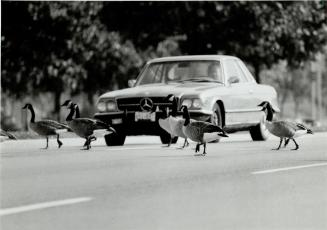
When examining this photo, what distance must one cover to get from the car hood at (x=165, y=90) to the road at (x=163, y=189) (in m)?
0.93

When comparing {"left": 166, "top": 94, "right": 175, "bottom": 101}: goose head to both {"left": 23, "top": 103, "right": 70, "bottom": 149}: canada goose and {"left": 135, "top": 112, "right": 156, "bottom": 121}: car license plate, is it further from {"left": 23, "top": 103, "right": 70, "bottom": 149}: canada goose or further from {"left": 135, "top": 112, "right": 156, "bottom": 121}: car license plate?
{"left": 23, "top": 103, "right": 70, "bottom": 149}: canada goose

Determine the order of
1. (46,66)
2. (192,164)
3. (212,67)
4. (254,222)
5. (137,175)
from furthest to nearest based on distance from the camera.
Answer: (46,66) → (212,67) → (192,164) → (137,175) → (254,222)

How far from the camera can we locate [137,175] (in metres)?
10.9

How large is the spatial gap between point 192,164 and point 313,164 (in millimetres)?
1657

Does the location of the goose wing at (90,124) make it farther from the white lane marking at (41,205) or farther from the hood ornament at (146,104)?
the white lane marking at (41,205)

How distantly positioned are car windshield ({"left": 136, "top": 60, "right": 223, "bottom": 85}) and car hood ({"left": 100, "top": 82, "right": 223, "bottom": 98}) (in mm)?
362

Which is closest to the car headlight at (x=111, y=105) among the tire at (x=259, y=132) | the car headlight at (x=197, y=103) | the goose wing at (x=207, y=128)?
the car headlight at (x=197, y=103)

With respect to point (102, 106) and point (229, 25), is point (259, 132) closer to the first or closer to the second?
point (102, 106)

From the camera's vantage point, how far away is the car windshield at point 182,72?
54.8ft

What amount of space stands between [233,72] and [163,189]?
8.34 metres

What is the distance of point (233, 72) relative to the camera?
17.5 meters

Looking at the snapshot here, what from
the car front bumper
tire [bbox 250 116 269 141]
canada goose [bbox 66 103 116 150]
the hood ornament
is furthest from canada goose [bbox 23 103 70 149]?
tire [bbox 250 116 269 141]

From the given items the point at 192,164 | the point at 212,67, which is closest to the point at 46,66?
the point at 212,67

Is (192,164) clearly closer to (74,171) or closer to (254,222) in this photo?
(74,171)
